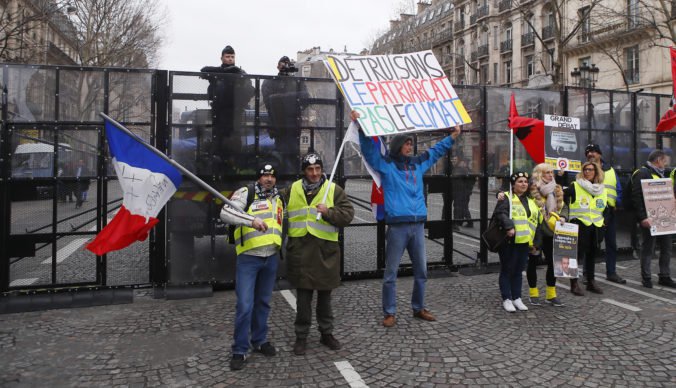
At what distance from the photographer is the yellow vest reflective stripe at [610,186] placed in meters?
7.29

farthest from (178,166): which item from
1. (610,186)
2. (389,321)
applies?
(610,186)

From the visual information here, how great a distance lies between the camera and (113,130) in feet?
14.6

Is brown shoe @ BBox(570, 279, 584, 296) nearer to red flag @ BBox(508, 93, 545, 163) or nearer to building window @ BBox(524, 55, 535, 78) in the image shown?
red flag @ BBox(508, 93, 545, 163)

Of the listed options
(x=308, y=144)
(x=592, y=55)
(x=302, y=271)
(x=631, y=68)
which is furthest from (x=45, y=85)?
(x=592, y=55)

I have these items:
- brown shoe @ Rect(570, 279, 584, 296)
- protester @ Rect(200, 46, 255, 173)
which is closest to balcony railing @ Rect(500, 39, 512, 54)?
brown shoe @ Rect(570, 279, 584, 296)

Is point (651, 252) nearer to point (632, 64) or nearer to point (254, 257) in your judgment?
point (254, 257)

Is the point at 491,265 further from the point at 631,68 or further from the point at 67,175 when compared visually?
the point at 631,68

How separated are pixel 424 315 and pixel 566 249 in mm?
2264

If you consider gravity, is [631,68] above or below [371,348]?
above

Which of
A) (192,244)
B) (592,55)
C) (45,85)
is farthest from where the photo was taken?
(592,55)

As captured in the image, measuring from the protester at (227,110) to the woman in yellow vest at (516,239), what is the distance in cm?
360

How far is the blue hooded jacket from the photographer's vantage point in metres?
5.26

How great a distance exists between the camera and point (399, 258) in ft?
17.5

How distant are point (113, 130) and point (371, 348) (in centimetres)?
330
